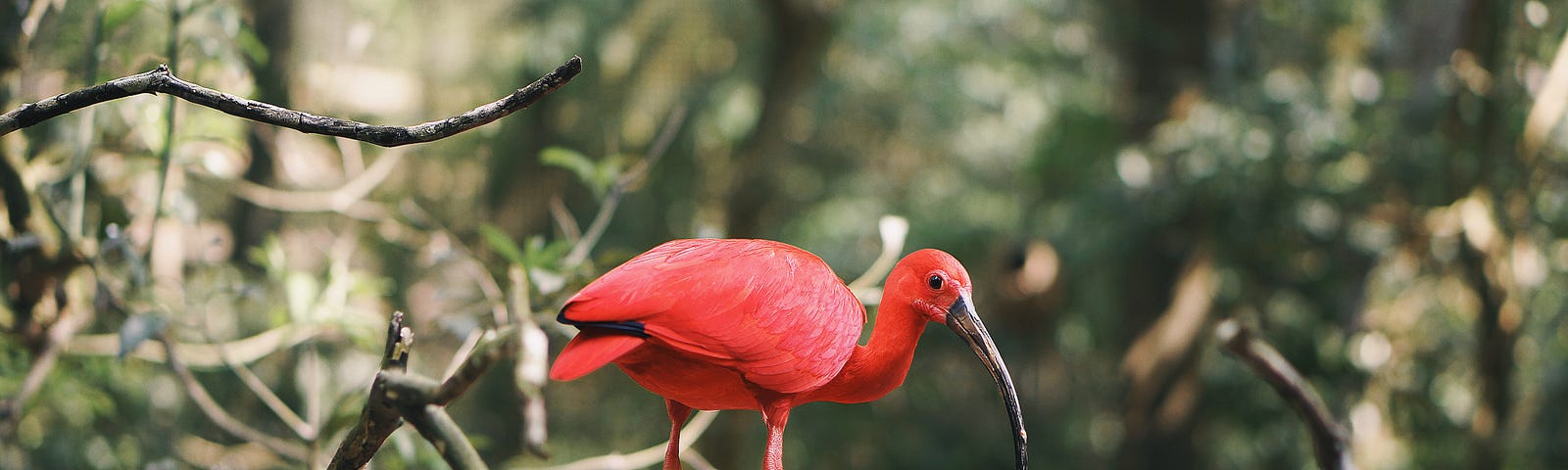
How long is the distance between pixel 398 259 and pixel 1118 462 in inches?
123

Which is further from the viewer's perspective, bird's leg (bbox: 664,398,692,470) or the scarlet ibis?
bird's leg (bbox: 664,398,692,470)

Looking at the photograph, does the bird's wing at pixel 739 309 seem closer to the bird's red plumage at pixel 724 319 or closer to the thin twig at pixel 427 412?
the bird's red plumage at pixel 724 319

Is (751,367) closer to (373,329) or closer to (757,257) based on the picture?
(757,257)

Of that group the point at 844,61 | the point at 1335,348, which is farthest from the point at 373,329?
the point at 844,61

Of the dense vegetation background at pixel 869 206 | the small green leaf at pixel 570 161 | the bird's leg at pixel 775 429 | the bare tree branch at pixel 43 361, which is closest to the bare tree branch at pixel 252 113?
the bird's leg at pixel 775 429

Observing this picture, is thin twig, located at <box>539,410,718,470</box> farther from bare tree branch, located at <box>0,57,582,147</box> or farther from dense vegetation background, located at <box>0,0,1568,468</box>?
bare tree branch, located at <box>0,57,582,147</box>

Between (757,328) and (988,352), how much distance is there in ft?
0.58

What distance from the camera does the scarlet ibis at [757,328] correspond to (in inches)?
28.5

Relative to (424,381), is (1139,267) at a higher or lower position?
higher

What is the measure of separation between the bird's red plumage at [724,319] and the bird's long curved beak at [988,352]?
0.08 metres

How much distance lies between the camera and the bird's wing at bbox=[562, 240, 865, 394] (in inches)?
28.6

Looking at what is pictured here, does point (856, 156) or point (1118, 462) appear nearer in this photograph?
point (1118, 462)

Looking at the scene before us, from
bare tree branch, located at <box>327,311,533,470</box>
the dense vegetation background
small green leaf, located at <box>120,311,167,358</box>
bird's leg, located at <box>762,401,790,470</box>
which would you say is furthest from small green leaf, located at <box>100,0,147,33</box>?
bird's leg, located at <box>762,401,790,470</box>

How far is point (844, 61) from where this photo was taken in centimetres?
538
